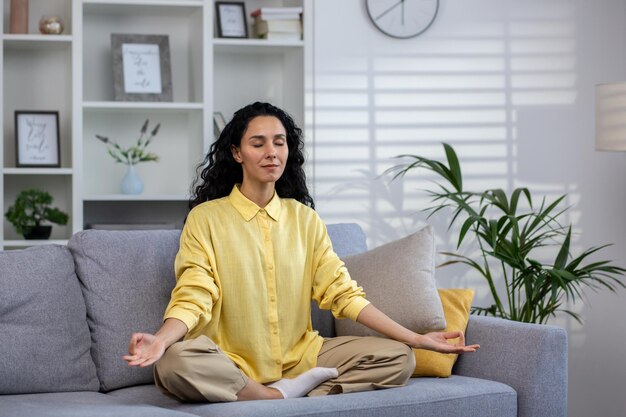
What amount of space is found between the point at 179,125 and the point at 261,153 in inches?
70.8

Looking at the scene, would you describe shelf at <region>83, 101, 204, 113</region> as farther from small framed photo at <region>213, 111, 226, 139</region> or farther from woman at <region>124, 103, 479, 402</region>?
woman at <region>124, 103, 479, 402</region>

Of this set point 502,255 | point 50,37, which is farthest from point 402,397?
point 50,37

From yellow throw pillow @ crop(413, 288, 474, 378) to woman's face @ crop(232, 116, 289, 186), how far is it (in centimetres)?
67

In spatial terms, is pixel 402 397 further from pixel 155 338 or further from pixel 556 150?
pixel 556 150

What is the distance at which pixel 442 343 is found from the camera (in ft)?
8.59

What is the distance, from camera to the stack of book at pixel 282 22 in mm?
4223

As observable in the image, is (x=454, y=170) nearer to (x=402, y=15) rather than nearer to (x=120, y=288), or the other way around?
(x=402, y=15)

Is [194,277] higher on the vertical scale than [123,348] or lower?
higher

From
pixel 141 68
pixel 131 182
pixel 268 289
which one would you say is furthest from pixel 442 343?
pixel 141 68

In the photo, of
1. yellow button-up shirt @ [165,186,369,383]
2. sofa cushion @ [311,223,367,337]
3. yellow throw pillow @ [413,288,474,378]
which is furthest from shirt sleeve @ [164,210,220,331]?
yellow throw pillow @ [413,288,474,378]

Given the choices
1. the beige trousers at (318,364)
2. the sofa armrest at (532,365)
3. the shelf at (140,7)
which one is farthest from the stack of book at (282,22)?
the sofa armrest at (532,365)

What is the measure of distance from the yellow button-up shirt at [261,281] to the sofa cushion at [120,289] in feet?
0.57

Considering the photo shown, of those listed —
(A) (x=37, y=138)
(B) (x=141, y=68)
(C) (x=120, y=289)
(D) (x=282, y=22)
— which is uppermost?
(D) (x=282, y=22)

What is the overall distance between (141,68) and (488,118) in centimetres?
154
